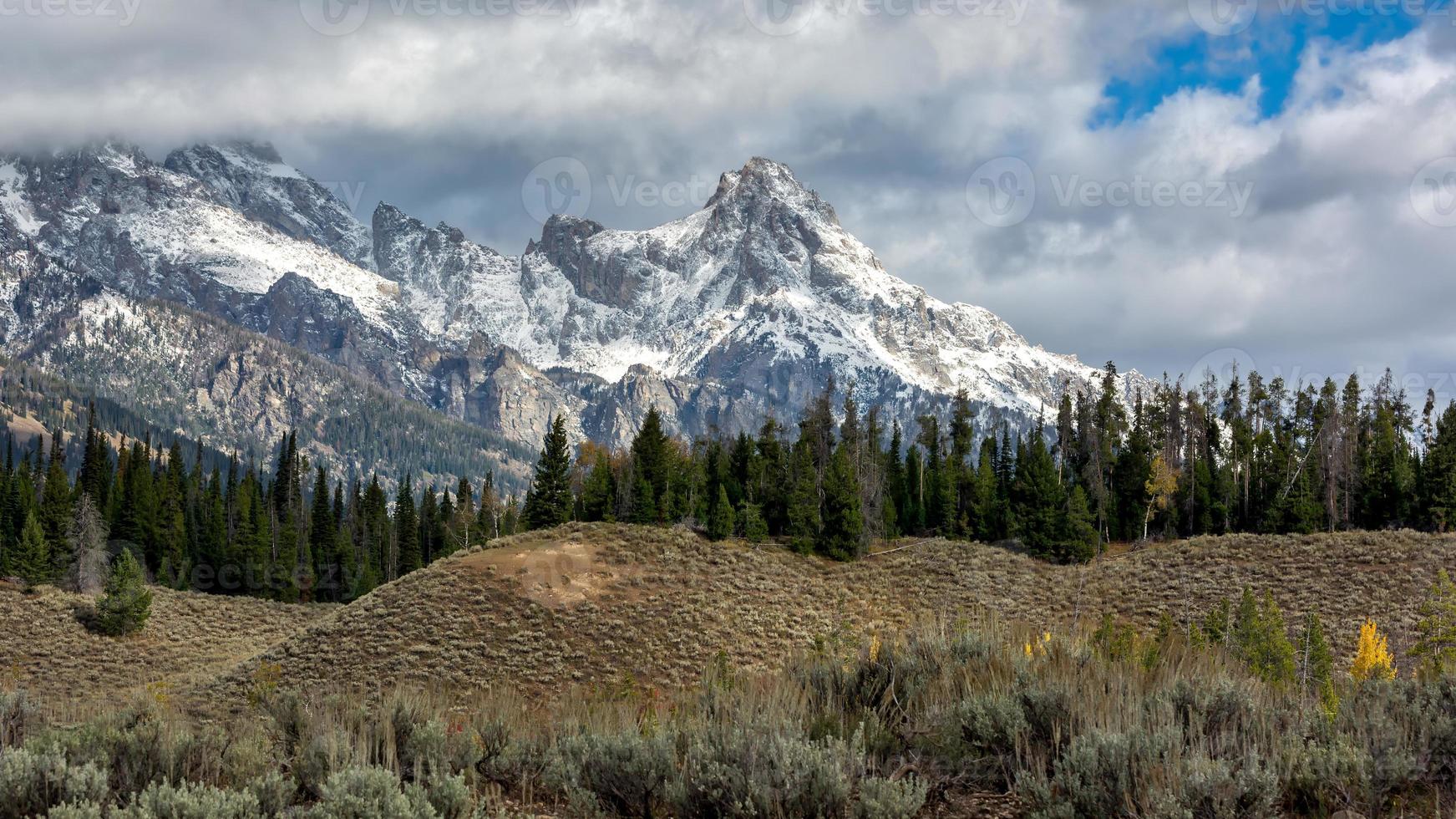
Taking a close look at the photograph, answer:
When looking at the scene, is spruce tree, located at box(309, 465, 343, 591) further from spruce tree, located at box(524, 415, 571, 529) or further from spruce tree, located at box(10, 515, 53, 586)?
spruce tree, located at box(524, 415, 571, 529)

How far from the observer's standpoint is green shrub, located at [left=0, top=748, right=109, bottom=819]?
6324mm

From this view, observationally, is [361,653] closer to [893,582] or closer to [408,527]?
[893,582]

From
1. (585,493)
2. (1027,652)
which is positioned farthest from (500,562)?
(1027,652)

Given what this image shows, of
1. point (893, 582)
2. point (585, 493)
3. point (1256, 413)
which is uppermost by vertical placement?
point (1256, 413)

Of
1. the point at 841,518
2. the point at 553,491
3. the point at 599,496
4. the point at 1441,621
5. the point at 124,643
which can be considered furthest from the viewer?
the point at 553,491

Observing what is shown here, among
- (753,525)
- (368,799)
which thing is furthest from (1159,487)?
(368,799)

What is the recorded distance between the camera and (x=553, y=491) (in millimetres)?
71312

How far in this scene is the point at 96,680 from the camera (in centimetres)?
4766

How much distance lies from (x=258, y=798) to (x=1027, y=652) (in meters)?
7.86

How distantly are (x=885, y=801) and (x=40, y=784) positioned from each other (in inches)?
233

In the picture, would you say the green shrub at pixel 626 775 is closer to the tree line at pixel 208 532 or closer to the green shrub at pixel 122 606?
the green shrub at pixel 122 606

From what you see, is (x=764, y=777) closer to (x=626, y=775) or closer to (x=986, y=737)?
(x=626, y=775)

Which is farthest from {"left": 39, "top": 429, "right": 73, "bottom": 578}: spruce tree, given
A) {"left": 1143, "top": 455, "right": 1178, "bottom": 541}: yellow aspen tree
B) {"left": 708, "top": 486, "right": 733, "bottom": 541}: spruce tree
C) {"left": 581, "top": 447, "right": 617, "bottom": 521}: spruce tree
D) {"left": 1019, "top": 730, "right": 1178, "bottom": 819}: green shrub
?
{"left": 1143, "top": 455, "right": 1178, "bottom": 541}: yellow aspen tree

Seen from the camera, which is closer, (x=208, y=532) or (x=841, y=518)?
(x=841, y=518)
